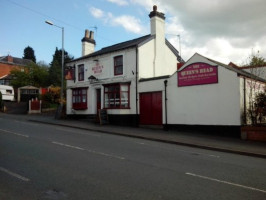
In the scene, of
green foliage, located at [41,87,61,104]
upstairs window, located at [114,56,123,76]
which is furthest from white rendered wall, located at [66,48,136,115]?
green foliage, located at [41,87,61,104]

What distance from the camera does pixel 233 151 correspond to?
11883 millimetres

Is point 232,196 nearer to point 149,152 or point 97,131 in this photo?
point 149,152

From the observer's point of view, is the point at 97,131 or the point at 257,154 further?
the point at 97,131

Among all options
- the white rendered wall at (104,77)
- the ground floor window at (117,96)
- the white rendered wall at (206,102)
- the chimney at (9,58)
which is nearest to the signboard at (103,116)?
the white rendered wall at (104,77)

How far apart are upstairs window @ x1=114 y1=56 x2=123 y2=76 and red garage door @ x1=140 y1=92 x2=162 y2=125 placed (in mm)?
3255

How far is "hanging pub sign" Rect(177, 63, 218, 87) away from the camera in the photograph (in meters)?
17.0

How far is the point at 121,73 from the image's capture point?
74.8 ft

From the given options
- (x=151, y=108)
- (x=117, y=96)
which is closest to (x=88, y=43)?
(x=117, y=96)

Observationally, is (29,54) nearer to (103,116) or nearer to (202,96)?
(103,116)

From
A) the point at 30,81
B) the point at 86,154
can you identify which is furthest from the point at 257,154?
the point at 30,81

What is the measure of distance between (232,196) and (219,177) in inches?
60.8

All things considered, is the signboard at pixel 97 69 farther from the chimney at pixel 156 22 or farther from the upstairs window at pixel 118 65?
the chimney at pixel 156 22

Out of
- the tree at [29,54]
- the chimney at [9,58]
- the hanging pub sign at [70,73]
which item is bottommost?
the hanging pub sign at [70,73]

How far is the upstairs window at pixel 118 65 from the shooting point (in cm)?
2289
